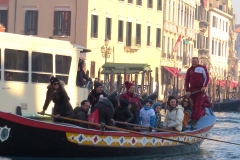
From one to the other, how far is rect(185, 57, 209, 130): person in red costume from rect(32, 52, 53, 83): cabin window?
3.05m

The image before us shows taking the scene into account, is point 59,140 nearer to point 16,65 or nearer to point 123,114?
point 123,114

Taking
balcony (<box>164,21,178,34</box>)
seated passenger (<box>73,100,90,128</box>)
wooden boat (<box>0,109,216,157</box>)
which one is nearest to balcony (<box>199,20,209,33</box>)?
balcony (<box>164,21,178,34</box>)

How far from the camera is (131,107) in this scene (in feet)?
53.2

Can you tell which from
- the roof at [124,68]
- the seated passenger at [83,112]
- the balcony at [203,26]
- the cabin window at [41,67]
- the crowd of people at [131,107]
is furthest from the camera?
the balcony at [203,26]

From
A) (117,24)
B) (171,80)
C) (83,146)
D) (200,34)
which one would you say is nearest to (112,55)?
(117,24)

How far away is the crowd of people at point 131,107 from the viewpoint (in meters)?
14.3

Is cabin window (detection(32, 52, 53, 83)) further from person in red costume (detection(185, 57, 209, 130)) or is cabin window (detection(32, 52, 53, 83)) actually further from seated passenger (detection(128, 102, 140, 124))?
person in red costume (detection(185, 57, 209, 130))

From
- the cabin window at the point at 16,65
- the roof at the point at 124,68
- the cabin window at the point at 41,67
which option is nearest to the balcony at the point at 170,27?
the roof at the point at 124,68

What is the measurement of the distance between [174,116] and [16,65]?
3.51 meters

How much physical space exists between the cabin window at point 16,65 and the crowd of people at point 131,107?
170cm

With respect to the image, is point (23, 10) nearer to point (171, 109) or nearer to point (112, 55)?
point (112, 55)

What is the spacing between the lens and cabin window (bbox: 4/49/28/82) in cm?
1684

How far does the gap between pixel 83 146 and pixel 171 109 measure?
2.68 metres

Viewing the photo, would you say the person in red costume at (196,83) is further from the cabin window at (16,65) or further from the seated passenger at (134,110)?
the cabin window at (16,65)
